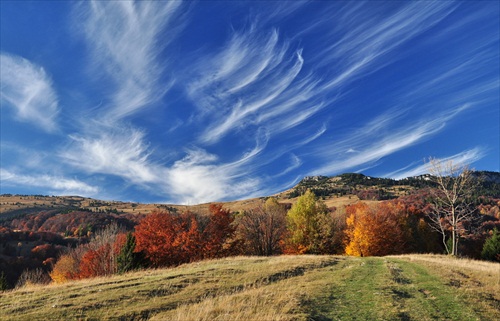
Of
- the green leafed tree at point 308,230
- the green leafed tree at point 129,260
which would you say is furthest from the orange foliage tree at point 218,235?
the green leafed tree at point 129,260

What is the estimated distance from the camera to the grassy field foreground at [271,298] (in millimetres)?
13500

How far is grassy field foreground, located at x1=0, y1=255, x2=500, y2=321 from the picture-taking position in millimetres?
13500

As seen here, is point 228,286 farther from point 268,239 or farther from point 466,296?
point 268,239

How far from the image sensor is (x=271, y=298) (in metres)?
15.7

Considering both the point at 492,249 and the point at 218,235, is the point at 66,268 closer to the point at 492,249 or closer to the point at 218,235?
the point at 218,235

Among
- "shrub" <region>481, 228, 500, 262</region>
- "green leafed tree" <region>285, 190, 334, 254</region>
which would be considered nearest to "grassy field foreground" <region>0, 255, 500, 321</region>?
"green leafed tree" <region>285, 190, 334, 254</region>

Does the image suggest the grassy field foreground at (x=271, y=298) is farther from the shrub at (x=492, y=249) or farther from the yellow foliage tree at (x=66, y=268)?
the yellow foliage tree at (x=66, y=268)

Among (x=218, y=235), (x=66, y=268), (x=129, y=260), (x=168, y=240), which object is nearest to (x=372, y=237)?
(x=218, y=235)

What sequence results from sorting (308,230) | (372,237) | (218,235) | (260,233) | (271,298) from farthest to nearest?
(308,230)
(260,233)
(372,237)
(218,235)
(271,298)

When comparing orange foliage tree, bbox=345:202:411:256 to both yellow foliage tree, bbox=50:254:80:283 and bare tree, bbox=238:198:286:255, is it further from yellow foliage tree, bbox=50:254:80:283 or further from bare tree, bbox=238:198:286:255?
yellow foliage tree, bbox=50:254:80:283

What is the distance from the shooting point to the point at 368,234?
7088 cm

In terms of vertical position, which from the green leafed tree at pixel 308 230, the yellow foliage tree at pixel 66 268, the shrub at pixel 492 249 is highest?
the green leafed tree at pixel 308 230

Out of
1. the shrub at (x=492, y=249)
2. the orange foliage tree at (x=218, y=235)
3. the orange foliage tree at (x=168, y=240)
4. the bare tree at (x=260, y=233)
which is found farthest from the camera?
the shrub at (x=492, y=249)

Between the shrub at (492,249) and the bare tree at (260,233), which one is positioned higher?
the bare tree at (260,233)
